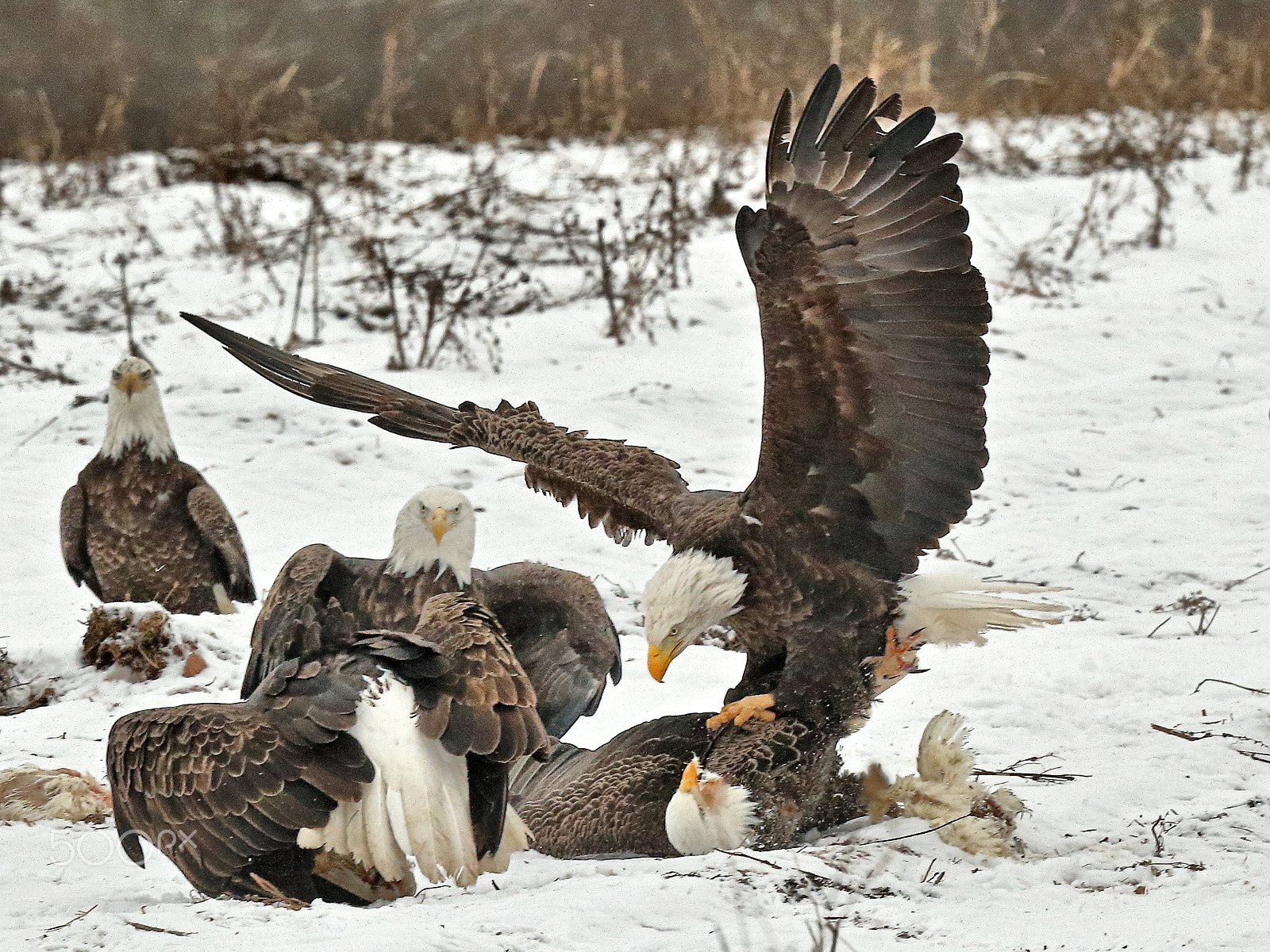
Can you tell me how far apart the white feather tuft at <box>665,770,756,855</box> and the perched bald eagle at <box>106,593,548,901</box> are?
0.43m

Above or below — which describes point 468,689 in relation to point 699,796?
above

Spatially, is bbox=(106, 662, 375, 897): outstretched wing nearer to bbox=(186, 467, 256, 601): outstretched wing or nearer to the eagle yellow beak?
the eagle yellow beak

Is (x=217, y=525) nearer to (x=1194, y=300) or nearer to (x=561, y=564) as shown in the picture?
(x=561, y=564)

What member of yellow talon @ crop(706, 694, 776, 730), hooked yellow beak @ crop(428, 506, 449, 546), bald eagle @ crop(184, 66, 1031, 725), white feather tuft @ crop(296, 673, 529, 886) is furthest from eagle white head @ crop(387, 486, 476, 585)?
white feather tuft @ crop(296, 673, 529, 886)

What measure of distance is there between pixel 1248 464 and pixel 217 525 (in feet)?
14.8

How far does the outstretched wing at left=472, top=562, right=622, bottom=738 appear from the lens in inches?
168

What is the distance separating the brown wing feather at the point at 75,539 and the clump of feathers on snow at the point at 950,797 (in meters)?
3.27

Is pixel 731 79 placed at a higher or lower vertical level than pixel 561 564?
higher

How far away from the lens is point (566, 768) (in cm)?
392

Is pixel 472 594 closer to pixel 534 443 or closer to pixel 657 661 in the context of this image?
pixel 534 443

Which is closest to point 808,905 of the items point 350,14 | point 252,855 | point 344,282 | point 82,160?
point 252,855

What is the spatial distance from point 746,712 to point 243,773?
4.34 ft

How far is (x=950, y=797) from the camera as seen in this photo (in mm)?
3426

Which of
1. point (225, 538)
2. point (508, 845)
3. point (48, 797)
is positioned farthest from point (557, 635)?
point (225, 538)
